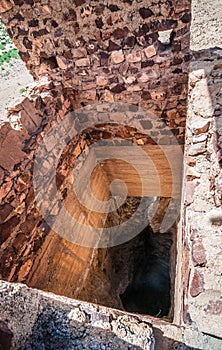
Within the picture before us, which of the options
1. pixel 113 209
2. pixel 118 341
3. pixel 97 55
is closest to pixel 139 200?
pixel 113 209

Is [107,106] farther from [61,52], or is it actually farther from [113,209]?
[113,209]

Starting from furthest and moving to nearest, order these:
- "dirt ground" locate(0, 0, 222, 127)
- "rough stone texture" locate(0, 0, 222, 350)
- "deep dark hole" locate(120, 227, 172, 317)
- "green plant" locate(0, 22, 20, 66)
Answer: "green plant" locate(0, 22, 20, 66) → "deep dark hole" locate(120, 227, 172, 317) → "dirt ground" locate(0, 0, 222, 127) → "rough stone texture" locate(0, 0, 222, 350)

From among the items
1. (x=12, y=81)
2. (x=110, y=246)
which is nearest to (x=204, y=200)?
(x=110, y=246)

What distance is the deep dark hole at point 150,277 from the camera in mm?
4523

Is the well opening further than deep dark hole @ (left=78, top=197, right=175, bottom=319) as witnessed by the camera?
No

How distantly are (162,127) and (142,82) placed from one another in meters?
0.52

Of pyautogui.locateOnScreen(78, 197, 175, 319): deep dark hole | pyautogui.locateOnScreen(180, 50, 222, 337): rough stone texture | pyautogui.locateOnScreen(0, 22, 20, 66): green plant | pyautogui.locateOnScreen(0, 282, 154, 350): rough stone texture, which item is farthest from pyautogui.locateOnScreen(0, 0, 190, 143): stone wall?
pyautogui.locateOnScreen(0, 22, 20, 66): green plant

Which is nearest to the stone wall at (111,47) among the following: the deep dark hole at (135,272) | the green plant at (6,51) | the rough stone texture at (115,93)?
the rough stone texture at (115,93)

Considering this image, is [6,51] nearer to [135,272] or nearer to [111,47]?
[111,47]

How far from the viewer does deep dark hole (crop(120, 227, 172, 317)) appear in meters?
4.52

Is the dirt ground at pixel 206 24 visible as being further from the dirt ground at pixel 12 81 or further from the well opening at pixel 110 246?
the dirt ground at pixel 12 81

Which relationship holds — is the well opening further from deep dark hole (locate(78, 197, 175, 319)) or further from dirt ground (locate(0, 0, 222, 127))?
dirt ground (locate(0, 0, 222, 127))

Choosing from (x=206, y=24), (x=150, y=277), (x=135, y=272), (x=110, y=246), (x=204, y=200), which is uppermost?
(x=206, y=24)

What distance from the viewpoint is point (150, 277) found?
5.02m
